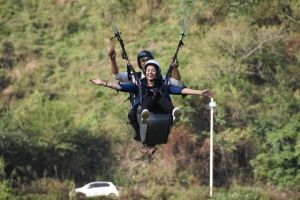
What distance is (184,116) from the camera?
3431 centimetres

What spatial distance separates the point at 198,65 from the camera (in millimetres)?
35969

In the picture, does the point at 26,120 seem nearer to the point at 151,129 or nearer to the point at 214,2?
the point at 214,2

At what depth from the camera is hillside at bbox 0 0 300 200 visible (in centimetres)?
3341

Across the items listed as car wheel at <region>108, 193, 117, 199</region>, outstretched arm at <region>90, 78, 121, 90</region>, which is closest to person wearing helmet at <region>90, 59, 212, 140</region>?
outstretched arm at <region>90, 78, 121, 90</region>

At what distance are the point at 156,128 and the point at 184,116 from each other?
73.9 feet

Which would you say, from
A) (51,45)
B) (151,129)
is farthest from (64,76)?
(151,129)

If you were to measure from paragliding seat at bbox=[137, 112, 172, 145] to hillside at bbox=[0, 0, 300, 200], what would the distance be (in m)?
18.6

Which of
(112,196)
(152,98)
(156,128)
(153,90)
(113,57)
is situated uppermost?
(113,57)

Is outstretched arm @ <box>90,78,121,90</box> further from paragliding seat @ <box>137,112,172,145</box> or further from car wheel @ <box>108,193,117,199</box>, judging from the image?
car wheel @ <box>108,193,117,199</box>

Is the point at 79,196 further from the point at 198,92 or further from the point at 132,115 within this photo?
the point at 198,92

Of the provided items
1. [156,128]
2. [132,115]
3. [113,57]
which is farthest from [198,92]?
[113,57]

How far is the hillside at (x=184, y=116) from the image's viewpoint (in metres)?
33.4

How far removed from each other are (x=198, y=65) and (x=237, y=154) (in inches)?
168

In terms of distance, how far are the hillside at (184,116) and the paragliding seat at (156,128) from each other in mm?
18556
